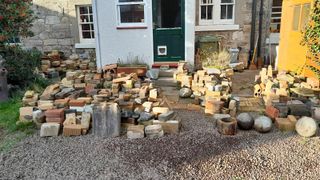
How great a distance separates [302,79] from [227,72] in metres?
1.67

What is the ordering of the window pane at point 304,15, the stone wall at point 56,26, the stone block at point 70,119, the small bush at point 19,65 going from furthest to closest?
the stone wall at point 56,26 → the small bush at point 19,65 → the window pane at point 304,15 → the stone block at point 70,119

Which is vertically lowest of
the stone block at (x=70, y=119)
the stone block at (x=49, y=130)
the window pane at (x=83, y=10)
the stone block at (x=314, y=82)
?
the stone block at (x=49, y=130)

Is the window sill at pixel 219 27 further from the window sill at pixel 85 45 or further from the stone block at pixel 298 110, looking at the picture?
the stone block at pixel 298 110

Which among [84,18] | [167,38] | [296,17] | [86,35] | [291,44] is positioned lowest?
[291,44]

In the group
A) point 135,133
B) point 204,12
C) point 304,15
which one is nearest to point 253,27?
point 204,12

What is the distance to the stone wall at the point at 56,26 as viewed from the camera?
31.3 feet

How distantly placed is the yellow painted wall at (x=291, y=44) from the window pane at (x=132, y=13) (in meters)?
3.58

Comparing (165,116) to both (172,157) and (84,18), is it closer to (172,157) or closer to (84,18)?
(172,157)

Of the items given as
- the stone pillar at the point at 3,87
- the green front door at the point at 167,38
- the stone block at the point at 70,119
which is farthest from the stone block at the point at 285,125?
the stone pillar at the point at 3,87

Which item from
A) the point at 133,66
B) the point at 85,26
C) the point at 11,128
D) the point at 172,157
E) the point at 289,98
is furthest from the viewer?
the point at 85,26

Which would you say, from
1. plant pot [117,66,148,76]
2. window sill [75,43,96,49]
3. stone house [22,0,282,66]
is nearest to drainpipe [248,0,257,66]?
stone house [22,0,282,66]

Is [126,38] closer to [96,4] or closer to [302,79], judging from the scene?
[96,4]

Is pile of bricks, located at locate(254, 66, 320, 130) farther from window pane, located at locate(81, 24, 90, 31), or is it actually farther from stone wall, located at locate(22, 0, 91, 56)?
stone wall, located at locate(22, 0, 91, 56)

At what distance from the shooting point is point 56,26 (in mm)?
9797
